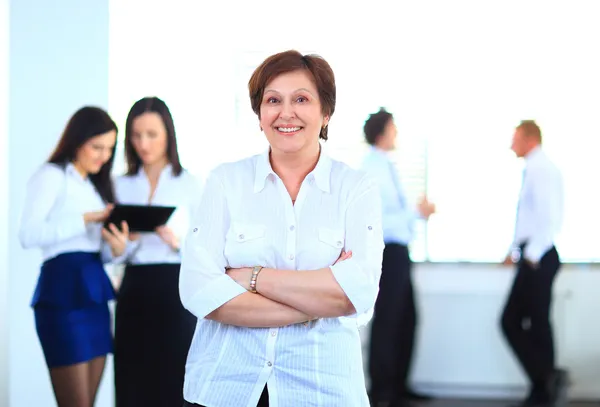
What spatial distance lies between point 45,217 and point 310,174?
1.78m

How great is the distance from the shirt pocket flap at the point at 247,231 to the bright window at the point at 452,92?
12.8ft

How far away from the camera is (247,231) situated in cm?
185

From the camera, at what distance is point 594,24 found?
581 cm

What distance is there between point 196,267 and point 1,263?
226 cm

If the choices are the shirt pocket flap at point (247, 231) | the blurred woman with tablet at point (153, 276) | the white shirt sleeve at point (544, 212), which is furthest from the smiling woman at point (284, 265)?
the white shirt sleeve at point (544, 212)

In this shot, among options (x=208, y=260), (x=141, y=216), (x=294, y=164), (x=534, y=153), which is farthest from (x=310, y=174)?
(x=534, y=153)

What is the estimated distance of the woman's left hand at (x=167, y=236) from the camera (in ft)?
11.5

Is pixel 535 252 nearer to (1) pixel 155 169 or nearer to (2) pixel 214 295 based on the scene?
(1) pixel 155 169

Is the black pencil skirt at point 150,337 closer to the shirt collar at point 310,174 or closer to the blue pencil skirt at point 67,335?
the blue pencil skirt at point 67,335

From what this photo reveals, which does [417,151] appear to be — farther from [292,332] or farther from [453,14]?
[292,332]

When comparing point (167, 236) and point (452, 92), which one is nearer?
point (167, 236)

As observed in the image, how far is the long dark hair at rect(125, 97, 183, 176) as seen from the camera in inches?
141

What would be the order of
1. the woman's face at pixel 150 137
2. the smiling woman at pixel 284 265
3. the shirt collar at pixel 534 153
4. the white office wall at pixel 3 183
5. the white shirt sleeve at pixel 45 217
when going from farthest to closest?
the shirt collar at pixel 534 153, the white office wall at pixel 3 183, the woman's face at pixel 150 137, the white shirt sleeve at pixel 45 217, the smiling woman at pixel 284 265

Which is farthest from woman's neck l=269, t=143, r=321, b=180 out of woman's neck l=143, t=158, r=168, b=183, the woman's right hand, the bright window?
the bright window
